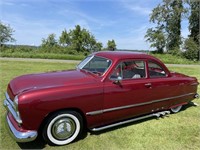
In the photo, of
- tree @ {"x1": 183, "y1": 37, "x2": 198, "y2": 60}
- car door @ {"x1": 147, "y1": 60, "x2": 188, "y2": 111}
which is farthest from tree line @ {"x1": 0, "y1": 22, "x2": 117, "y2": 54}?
A: car door @ {"x1": 147, "y1": 60, "x2": 188, "y2": 111}

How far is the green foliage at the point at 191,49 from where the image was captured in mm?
29562

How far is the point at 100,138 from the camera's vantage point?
3789 millimetres

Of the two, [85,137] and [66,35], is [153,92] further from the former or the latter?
[66,35]

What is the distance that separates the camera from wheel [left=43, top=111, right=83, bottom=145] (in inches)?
131

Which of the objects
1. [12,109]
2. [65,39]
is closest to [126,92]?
[12,109]

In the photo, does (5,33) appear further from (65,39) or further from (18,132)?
(18,132)

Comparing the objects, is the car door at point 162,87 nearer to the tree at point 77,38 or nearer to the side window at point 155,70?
the side window at point 155,70

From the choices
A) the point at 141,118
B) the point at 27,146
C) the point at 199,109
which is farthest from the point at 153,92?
the point at 27,146

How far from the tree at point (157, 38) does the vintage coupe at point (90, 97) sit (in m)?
30.1

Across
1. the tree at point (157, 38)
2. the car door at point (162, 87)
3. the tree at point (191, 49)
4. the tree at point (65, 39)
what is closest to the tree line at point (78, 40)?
the tree at point (65, 39)

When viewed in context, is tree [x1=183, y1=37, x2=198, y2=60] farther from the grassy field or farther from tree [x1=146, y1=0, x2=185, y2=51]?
the grassy field

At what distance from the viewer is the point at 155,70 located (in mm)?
4727

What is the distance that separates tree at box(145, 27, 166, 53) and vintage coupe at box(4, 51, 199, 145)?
3009 centimetres

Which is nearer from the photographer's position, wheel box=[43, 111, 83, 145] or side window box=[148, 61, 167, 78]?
wheel box=[43, 111, 83, 145]
